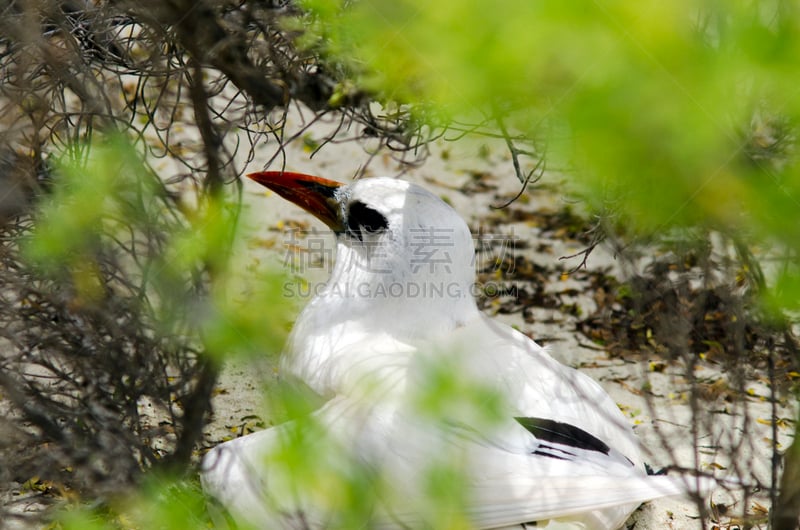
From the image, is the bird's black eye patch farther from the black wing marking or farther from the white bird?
the black wing marking

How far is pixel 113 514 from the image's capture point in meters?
2.59

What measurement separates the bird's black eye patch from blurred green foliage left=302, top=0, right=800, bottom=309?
56.1 inches

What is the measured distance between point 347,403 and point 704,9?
160 centimetres

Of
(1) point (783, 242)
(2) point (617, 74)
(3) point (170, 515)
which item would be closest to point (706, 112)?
(2) point (617, 74)

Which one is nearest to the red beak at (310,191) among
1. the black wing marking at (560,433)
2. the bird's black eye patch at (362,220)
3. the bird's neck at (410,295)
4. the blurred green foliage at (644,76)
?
the bird's black eye patch at (362,220)

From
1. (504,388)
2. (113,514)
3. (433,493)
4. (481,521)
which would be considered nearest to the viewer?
(433,493)

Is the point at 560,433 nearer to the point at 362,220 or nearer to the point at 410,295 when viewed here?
the point at 410,295

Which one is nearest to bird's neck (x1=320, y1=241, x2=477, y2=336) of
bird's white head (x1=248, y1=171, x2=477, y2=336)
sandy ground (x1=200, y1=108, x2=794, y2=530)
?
bird's white head (x1=248, y1=171, x2=477, y2=336)

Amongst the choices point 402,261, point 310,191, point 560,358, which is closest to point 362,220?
point 402,261

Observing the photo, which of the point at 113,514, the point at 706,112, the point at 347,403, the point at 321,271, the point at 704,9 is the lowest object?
the point at 113,514

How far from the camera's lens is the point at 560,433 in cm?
242

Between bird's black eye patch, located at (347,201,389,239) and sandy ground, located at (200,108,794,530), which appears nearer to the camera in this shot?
bird's black eye patch, located at (347,201,389,239)

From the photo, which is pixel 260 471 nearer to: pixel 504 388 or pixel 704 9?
pixel 504 388

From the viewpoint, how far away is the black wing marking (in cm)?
241
